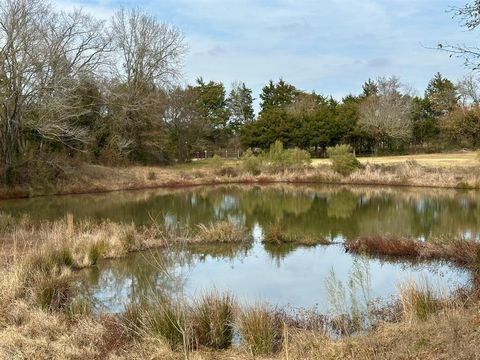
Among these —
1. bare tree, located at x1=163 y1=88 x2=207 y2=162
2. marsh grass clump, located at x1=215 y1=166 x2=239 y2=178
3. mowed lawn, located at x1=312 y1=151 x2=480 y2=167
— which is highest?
bare tree, located at x1=163 y1=88 x2=207 y2=162

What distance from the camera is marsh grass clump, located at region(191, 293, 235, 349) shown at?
6.85m

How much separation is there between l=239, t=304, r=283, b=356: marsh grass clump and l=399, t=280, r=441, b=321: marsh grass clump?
188cm

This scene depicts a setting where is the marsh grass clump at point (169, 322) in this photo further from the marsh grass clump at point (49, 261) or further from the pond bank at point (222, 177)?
the pond bank at point (222, 177)

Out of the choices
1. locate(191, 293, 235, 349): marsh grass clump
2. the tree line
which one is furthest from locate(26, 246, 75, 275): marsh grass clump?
the tree line

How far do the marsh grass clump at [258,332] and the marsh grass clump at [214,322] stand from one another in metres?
0.28

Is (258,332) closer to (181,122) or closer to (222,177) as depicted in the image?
(222,177)

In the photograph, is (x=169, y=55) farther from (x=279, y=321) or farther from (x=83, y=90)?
(x=279, y=321)

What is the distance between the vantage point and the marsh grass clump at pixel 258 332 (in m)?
6.36

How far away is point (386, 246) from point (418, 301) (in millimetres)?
6975

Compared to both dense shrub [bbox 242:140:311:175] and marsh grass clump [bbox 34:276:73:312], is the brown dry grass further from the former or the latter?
marsh grass clump [bbox 34:276:73:312]

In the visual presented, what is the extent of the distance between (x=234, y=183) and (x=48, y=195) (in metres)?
14.4

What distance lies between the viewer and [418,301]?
7297 millimetres

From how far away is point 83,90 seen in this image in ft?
123

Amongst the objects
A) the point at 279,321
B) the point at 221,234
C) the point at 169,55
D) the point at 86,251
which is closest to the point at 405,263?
the point at 221,234
